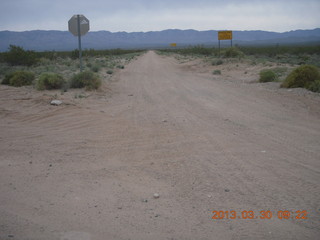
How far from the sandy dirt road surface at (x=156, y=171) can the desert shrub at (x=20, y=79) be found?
4.65 metres

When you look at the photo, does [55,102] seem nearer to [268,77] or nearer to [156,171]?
[156,171]

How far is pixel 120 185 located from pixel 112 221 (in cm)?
110

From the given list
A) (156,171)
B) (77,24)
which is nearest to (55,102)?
(77,24)

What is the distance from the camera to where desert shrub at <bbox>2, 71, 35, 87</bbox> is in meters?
15.1

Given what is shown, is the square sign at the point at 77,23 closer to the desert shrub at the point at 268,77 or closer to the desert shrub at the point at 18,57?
the desert shrub at the point at 268,77

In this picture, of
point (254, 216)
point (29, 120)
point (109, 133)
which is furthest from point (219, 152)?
point (29, 120)

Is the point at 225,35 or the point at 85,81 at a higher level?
the point at 225,35

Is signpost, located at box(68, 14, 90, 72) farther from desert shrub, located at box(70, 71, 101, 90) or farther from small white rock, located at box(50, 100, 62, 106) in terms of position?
small white rock, located at box(50, 100, 62, 106)

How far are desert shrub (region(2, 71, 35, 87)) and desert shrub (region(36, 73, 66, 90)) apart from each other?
1534 mm

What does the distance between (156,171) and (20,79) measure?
12011 millimetres

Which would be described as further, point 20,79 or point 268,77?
point 268,77

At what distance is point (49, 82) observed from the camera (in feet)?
45.9

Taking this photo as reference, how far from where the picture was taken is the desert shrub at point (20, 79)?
594 inches
